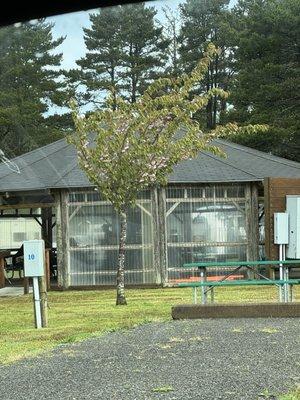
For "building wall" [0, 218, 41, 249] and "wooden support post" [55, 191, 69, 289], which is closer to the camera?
"wooden support post" [55, 191, 69, 289]

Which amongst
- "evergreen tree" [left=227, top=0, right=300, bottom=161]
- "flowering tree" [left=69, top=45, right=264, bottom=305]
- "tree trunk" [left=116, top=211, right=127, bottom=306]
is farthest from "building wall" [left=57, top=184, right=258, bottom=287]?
"evergreen tree" [left=227, top=0, right=300, bottom=161]

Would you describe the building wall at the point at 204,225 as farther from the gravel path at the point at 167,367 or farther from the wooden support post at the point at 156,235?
→ the gravel path at the point at 167,367

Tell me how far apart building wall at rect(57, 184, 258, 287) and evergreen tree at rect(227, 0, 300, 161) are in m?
4.87

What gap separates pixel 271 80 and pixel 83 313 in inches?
556

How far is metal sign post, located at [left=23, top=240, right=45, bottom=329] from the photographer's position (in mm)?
9633

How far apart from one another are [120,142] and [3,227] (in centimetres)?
1509

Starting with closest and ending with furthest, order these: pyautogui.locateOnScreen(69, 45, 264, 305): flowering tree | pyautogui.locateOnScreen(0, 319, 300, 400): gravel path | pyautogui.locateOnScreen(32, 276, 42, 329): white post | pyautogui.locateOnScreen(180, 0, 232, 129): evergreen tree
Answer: pyautogui.locateOnScreen(0, 319, 300, 400): gravel path, pyautogui.locateOnScreen(32, 276, 42, 329): white post, pyautogui.locateOnScreen(69, 45, 264, 305): flowering tree, pyautogui.locateOnScreen(180, 0, 232, 129): evergreen tree

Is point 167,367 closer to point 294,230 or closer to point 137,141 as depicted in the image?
point 137,141

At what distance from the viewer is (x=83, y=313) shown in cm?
1110

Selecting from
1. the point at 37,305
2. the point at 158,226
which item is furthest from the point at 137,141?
the point at 158,226

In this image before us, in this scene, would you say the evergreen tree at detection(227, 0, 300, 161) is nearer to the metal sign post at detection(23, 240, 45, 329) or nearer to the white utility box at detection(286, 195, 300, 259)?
the white utility box at detection(286, 195, 300, 259)

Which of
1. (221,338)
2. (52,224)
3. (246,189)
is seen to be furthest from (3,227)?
(221,338)

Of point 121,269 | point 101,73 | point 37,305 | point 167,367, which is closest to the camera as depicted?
point 167,367

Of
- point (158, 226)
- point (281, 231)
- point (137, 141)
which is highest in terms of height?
point (137, 141)
